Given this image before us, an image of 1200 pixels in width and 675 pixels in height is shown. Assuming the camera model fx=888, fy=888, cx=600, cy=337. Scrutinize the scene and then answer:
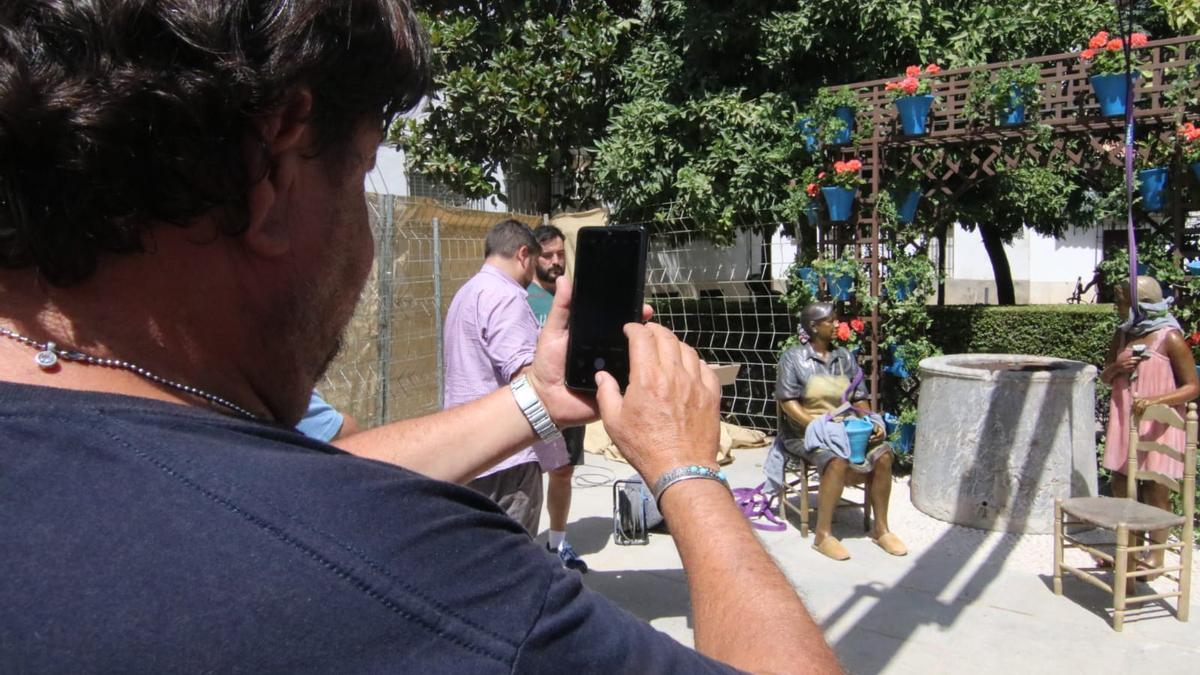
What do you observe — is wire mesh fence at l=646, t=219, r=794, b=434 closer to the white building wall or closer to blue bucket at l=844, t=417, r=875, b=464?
blue bucket at l=844, t=417, r=875, b=464

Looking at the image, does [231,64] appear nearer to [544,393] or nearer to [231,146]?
[231,146]

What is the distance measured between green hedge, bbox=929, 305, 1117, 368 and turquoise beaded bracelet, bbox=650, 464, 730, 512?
8677 millimetres

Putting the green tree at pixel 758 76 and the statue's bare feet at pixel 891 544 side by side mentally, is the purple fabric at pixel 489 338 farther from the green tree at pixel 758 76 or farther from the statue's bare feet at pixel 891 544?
the green tree at pixel 758 76

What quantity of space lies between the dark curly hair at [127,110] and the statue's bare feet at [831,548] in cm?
529

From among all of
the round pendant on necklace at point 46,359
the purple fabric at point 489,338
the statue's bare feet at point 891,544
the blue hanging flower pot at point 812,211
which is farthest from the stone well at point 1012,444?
the round pendant on necklace at point 46,359

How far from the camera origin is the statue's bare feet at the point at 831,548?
5.52m

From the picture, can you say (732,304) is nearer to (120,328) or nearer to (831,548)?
(831,548)

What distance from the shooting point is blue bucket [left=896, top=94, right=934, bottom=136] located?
656 cm

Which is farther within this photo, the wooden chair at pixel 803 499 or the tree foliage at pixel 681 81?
the tree foliage at pixel 681 81

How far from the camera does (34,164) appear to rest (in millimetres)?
700

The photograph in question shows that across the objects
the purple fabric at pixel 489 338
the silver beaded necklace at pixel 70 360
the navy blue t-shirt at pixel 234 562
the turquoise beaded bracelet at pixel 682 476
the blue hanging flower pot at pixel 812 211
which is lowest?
the purple fabric at pixel 489 338

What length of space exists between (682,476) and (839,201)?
255 inches

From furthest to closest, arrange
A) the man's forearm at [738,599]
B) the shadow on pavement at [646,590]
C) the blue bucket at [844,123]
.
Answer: the blue bucket at [844,123]
the shadow on pavement at [646,590]
the man's forearm at [738,599]

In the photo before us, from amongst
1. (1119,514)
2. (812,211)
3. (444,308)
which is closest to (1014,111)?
(812,211)
